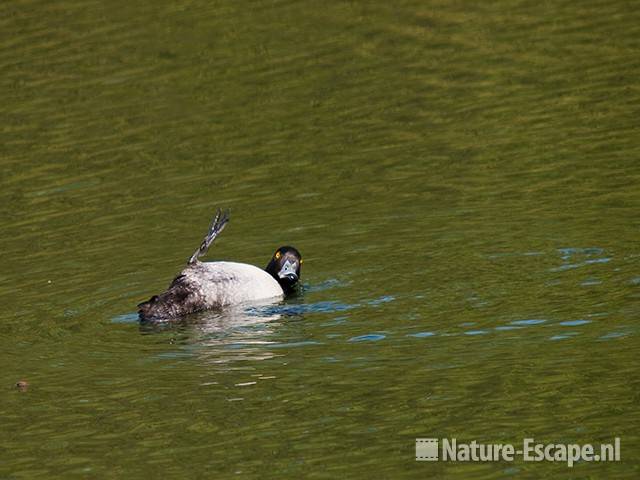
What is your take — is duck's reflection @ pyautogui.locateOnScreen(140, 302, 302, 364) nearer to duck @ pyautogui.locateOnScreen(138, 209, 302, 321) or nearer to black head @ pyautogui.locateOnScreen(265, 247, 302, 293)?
duck @ pyautogui.locateOnScreen(138, 209, 302, 321)

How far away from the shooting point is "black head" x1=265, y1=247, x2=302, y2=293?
54.5 ft

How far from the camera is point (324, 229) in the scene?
18.7 meters

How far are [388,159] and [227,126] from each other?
3790 millimetres

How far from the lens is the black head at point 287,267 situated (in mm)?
16625

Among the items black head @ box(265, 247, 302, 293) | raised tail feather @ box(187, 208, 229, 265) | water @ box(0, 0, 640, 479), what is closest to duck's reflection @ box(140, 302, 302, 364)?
water @ box(0, 0, 640, 479)

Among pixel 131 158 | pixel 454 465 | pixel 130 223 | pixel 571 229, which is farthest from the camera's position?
pixel 131 158

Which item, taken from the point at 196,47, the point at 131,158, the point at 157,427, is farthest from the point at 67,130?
the point at 157,427

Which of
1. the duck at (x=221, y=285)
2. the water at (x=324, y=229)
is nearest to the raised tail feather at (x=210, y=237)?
the duck at (x=221, y=285)

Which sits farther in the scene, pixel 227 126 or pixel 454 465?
pixel 227 126

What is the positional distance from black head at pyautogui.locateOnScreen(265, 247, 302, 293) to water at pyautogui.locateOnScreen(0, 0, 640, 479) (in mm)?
263

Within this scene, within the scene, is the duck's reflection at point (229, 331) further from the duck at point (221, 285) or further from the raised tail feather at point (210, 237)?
the raised tail feather at point (210, 237)

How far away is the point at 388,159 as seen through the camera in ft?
70.2

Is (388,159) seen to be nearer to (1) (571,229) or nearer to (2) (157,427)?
(1) (571,229)

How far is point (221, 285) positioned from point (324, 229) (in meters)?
2.58
